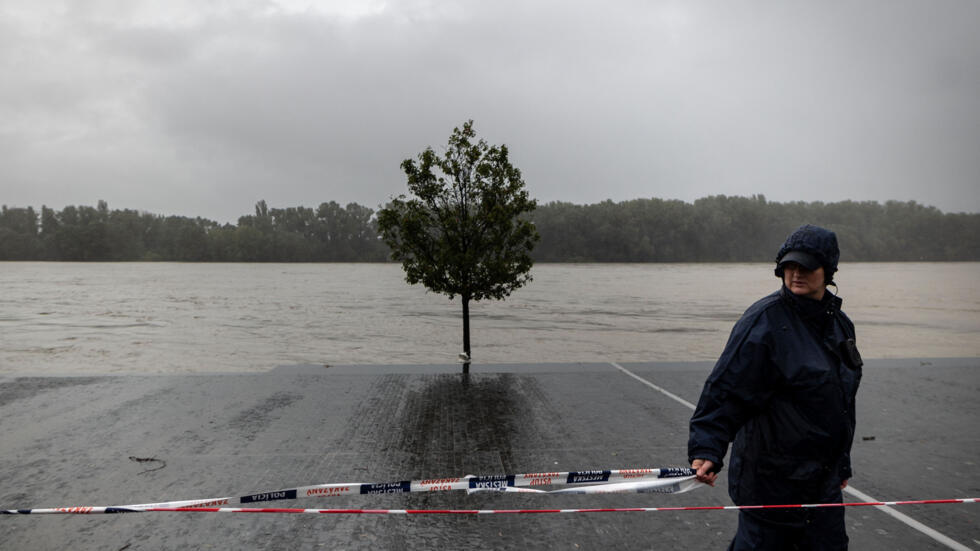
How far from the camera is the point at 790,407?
8.12 feet

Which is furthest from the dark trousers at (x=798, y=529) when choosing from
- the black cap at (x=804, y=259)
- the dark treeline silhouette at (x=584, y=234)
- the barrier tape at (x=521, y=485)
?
the dark treeline silhouette at (x=584, y=234)

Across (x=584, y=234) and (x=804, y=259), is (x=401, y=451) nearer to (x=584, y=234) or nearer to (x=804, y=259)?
(x=804, y=259)

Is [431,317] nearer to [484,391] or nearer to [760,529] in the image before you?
Result: [484,391]

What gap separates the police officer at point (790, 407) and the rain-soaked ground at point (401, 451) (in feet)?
5.40

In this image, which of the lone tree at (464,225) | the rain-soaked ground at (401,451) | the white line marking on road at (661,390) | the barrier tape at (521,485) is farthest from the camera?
the lone tree at (464,225)

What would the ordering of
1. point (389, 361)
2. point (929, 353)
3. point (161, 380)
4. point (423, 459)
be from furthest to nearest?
1. point (929, 353)
2. point (389, 361)
3. point (161, 380)
4. point (423, 459)

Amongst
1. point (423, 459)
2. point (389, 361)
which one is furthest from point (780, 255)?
point (389, 361)

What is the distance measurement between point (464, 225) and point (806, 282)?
9.01 metres

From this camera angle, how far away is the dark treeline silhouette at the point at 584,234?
12312cm

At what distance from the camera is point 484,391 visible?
8930 mm

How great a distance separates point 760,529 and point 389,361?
41.6ft

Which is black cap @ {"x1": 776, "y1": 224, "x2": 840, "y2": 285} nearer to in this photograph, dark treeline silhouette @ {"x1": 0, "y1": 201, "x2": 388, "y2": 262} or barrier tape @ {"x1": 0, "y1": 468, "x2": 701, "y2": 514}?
barrier tape @ {"x1": 0, "y1": 468, "x2": 701, "y2": 514}

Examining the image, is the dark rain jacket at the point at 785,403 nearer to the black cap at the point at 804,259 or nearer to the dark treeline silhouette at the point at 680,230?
the black cap at the point at 804,259

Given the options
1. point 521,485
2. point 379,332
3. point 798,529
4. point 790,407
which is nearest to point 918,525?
point 798,529
